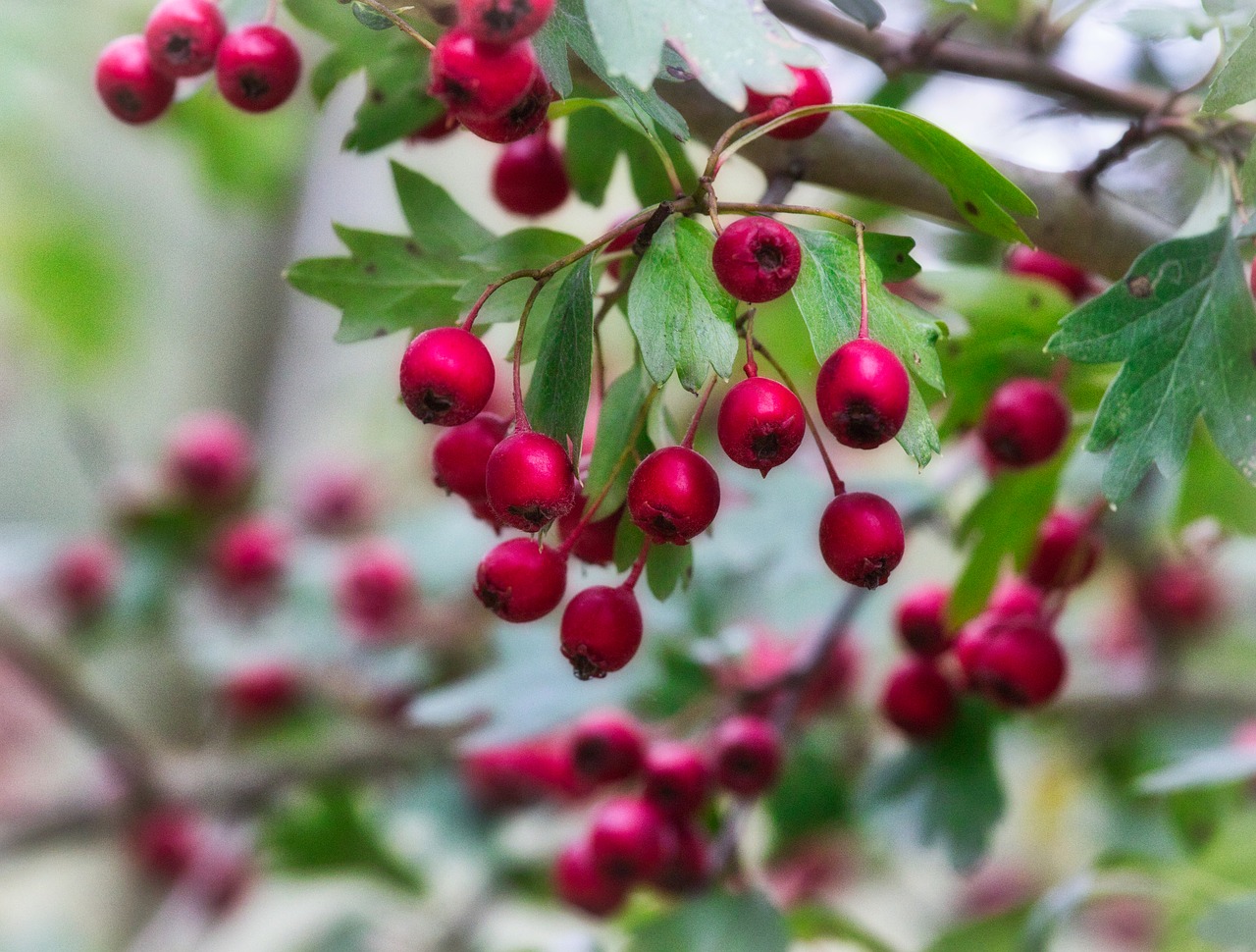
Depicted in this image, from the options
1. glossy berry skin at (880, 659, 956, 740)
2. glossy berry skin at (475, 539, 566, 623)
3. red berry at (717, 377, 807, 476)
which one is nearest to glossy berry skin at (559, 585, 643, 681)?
glossy berry skin at (475, 539, 566, 623)

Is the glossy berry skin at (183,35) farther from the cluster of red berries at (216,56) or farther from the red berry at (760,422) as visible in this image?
the red berry at (760,422)

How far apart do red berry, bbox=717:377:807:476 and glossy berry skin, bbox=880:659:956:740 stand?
23.5 inches

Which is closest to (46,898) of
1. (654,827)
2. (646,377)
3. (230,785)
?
(230,785)

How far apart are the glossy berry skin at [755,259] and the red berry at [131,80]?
0.43 metres

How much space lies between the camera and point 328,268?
0.77 meters

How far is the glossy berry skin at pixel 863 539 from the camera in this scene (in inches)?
25.6

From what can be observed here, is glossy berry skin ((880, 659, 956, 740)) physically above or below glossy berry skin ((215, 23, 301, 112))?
below

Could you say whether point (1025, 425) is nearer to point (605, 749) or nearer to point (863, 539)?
point (863, 539)

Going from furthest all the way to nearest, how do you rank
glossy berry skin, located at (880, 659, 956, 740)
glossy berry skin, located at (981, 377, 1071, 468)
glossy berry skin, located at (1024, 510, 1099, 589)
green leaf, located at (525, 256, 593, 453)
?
glossy berry skin, located at (880, 659, 956, 740) → glossy berry skin, located at (1024, 510, 1099, 589) → glossy berry skin, located at (981, 377, 1071, 468) → green leaf, located at (525, 256, 593, 453)

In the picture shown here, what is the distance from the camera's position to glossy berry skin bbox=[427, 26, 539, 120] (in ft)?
1.80

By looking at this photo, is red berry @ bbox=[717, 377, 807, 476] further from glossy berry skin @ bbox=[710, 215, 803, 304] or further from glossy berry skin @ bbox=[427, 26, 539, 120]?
glossy berry skin @ bbox=[427, 26, 539, 120]

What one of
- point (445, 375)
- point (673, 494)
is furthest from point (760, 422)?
point (445, 375)

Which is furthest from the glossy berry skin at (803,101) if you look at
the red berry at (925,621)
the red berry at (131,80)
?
the red berry at (925,621)

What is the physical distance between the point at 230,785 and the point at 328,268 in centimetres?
111
